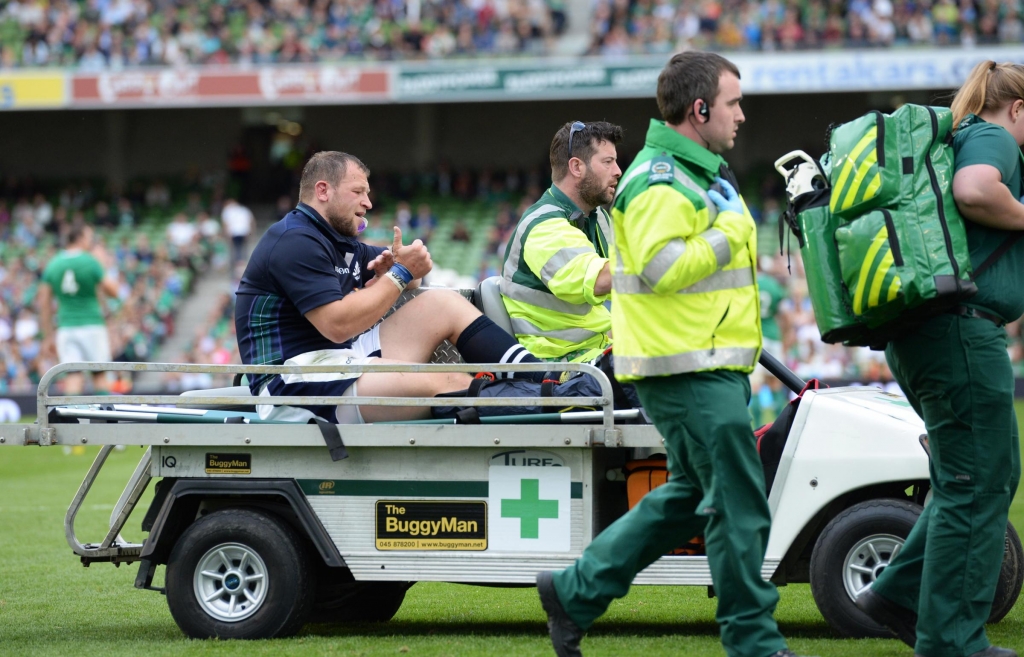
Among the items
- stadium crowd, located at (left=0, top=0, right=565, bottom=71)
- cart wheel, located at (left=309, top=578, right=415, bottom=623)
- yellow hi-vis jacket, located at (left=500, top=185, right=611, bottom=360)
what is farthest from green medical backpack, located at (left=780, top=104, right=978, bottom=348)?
stadium crowd, located at (left=0, top=0, right=565, bottom=71)

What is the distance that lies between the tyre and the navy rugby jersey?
92 centimetres

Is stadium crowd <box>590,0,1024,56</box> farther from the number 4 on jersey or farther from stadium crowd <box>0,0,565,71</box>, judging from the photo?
the number 4 on jersey

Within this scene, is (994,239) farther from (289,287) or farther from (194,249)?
(194,249)

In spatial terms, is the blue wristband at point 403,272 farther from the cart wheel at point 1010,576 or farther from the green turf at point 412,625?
the cart wheel at point 1010,576

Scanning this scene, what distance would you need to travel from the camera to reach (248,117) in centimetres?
3356

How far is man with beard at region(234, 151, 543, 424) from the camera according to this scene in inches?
204

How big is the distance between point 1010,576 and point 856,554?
0.60 metres

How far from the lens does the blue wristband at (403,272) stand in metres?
5.36

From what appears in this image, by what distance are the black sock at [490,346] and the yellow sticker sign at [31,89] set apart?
1010 inches

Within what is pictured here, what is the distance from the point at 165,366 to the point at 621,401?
1.73 metres

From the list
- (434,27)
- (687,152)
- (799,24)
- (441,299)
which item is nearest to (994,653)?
(687,152)

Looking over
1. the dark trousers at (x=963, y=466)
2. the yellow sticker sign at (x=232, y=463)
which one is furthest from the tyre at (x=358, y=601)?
the dark trousers at (x=963, y=466)

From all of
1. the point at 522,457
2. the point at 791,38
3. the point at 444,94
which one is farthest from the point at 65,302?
the point at 791,38

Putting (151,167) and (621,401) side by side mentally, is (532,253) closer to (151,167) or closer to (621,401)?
(621,401)
